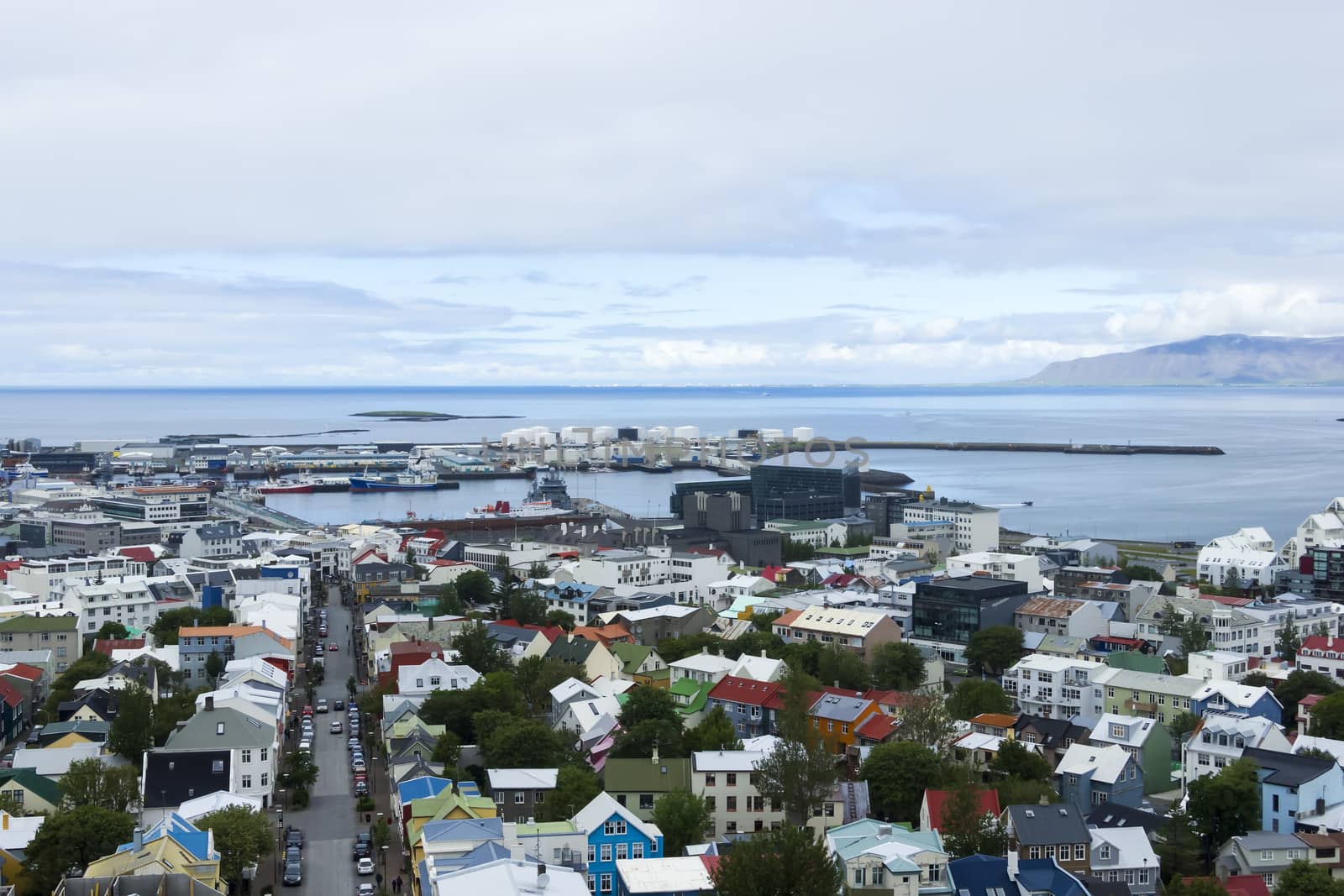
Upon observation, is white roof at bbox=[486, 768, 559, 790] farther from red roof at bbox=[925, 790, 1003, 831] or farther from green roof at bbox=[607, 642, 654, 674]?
green roof at bbox=[607, 642, 654, 674]

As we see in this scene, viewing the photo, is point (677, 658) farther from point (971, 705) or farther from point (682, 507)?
point (682, 507)

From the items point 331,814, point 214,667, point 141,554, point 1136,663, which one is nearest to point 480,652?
point 214,667

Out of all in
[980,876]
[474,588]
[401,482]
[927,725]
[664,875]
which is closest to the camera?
[664,875]

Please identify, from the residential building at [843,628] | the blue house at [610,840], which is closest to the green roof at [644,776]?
the blue house at [610,840]

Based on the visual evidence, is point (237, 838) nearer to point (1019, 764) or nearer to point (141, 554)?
point (1019, 764)

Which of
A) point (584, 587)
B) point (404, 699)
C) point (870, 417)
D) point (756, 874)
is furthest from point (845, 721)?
point (870, 417)

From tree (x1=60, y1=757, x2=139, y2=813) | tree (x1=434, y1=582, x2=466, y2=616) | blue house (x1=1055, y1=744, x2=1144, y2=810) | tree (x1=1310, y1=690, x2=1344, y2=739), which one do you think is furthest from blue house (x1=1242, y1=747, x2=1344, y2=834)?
tree (x1=434, y1=582, x2=466, y2=616)

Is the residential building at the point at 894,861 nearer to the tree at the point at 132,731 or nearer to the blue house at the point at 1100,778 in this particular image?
the blue house at the point at 1100,778
